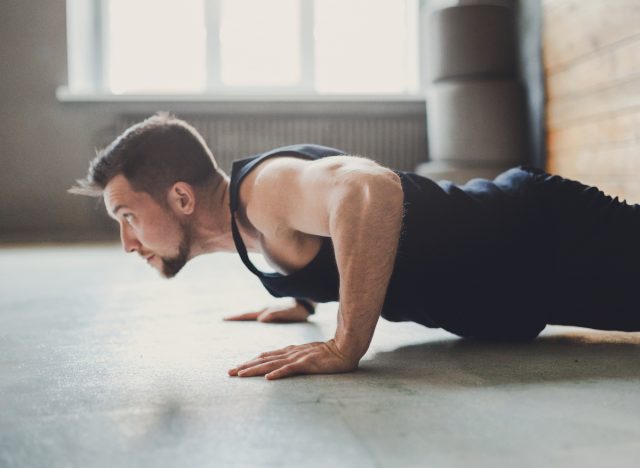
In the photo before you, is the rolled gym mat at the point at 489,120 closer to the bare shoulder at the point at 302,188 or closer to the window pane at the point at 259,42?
the window pane at the point at 259,42

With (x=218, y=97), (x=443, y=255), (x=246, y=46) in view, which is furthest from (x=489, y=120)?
(x=443, y=255)

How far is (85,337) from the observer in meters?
1.53

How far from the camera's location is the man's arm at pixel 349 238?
108cm

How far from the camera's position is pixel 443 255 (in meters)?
1.28

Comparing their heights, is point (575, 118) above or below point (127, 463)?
above

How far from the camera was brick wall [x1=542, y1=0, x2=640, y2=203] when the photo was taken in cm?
272

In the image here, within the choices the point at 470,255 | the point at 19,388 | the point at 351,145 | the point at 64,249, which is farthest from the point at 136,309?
the point at 351,145

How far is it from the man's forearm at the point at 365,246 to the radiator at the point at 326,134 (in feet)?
12.6

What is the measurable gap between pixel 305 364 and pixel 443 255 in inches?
13.6

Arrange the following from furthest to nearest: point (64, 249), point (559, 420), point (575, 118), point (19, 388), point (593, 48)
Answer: point (64, 249) < point (575, 118) < point (593, 48) < point (19, 388) < point (559, 420)

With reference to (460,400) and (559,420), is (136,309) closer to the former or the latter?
(460,400)

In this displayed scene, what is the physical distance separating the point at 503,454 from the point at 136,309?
136 cm

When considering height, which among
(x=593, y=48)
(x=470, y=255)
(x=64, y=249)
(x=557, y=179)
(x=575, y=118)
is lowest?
(x=64, y=249)

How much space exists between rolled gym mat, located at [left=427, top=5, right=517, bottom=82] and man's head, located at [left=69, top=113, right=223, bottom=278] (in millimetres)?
2925
